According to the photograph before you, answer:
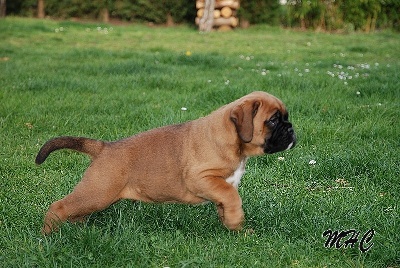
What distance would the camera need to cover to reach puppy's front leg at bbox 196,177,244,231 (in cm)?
392

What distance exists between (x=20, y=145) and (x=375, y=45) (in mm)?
11220

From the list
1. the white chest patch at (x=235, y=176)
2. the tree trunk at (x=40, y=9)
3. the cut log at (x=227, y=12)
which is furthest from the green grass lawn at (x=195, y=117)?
the tree trunk at (x=40, y=9)

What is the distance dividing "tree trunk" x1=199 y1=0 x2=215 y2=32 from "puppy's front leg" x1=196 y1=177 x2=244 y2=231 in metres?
16.5

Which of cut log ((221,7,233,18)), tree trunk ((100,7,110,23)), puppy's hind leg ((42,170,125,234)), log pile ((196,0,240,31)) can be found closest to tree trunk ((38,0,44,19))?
tree trunk ((100,7,110,23))

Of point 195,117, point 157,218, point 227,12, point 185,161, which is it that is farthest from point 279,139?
point 227,12

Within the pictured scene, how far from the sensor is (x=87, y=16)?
2367 centimetres

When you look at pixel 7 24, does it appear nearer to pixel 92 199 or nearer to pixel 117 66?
pixel 117 66

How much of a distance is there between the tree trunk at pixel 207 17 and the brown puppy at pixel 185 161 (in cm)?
1616

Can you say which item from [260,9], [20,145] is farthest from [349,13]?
[20,145]

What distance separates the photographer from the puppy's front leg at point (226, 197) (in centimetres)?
392

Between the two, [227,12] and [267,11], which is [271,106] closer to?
[227,12]

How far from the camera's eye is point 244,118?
3941 millimetres

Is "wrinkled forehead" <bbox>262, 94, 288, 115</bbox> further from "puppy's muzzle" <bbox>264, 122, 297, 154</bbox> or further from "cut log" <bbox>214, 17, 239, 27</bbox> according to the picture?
"cut log" <bbox>214, 17, 239, 27</bbox>

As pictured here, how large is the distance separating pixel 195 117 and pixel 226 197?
3073mm
